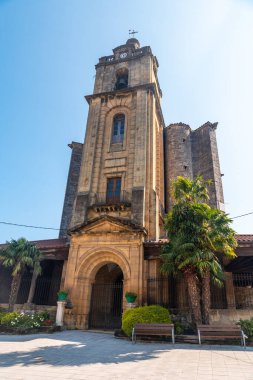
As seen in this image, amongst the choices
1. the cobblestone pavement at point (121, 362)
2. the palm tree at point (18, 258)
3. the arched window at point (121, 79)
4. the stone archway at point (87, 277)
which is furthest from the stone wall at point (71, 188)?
the cobblestone pavement at point (121, 362)

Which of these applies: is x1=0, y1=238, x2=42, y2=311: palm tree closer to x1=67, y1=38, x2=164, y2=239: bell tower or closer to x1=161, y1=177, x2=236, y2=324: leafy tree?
x1=67, y1=38, x2=164, y2=239: bell tower

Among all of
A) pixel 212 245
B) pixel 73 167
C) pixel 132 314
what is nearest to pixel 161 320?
pixel 132 314

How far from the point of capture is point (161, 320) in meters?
11.1

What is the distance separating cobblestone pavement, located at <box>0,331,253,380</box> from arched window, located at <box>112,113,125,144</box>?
15.7m

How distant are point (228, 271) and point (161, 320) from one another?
25.8 feet

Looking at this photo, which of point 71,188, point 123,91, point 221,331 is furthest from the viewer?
point 71,188

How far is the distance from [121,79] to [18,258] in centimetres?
1995

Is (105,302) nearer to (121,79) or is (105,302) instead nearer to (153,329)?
(153,329)

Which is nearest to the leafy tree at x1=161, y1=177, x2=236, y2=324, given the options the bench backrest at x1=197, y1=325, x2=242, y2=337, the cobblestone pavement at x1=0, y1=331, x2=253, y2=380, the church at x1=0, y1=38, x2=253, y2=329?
the church at x1=0, y1=38, x2=253, y2=329

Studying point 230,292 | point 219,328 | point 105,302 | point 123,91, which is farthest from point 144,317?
point 123,91

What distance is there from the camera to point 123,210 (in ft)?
57.1

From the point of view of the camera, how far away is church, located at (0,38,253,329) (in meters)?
14.8

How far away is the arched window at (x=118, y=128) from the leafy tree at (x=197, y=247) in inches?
384

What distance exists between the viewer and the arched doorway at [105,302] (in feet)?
52.3
